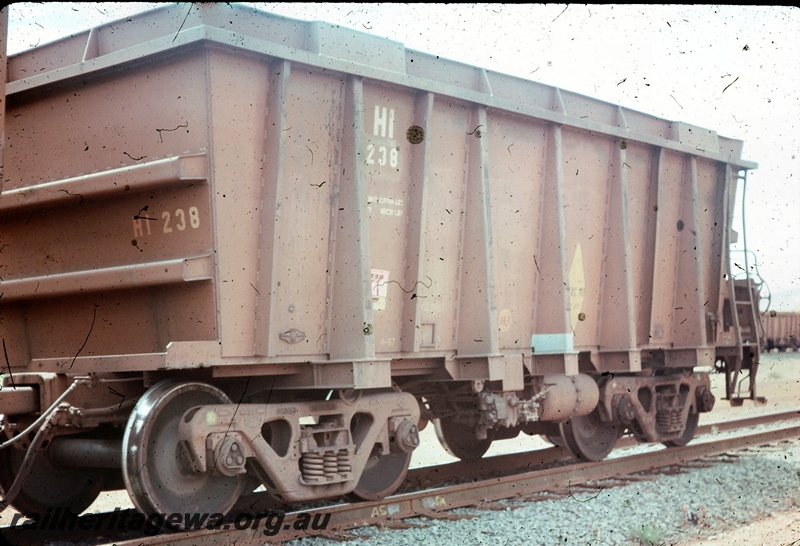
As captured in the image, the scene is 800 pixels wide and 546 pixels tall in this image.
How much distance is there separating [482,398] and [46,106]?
476cm

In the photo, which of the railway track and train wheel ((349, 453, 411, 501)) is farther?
train wheel ((349, 453, 411, 501))

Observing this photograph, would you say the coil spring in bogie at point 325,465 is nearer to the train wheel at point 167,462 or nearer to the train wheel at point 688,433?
the train wheel at point 167,462


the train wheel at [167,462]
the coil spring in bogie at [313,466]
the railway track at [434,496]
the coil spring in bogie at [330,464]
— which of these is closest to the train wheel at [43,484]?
the railway track at [434,496]

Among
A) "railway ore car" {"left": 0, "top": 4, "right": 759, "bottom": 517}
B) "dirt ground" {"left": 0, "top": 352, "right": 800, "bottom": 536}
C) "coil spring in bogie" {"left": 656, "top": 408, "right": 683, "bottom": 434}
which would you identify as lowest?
"dirt ground" {"left": 0, "top": 352, "right": 800, "bottom": 536}

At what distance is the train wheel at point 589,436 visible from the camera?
10.4m

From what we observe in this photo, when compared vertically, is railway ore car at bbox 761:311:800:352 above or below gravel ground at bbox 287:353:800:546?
above

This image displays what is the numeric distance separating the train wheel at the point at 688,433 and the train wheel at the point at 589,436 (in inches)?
49.0

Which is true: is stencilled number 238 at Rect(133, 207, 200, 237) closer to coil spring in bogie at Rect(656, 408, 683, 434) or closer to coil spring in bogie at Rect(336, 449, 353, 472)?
coil spring in bogie at Rect(336, 449, 353, 472)

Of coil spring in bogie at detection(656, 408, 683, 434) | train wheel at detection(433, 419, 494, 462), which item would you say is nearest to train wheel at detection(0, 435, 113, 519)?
train wheel at detection(433, 419, 494, 462)

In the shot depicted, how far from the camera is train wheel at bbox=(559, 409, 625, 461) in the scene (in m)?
10.4

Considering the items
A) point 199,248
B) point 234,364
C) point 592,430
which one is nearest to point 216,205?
point 199,248

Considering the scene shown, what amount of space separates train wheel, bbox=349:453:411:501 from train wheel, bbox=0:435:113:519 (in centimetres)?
242

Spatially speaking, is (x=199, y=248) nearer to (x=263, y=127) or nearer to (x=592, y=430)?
(x=263, y=127)

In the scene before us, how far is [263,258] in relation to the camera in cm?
664
